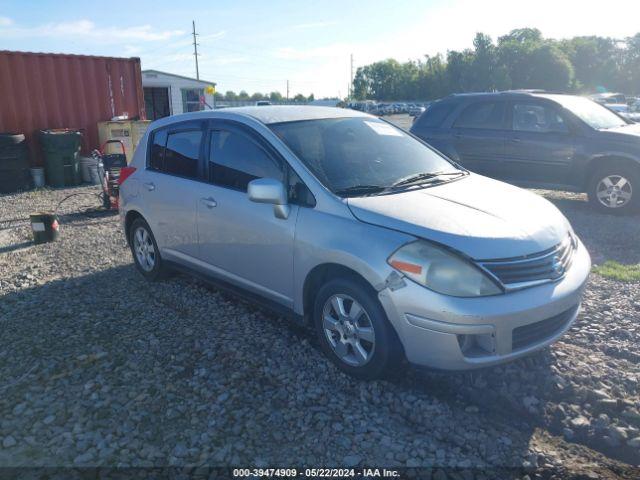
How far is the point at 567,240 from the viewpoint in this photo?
3.57 metres

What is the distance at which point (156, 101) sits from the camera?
29.6m

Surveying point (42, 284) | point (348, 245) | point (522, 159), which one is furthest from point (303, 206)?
point (522, 159)

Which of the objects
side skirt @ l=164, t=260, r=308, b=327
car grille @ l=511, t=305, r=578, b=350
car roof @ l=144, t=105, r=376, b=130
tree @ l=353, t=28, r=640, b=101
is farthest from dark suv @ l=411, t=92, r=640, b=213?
tree @ l=353, t=28, r=640, b=101

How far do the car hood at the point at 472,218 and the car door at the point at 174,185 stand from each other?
1775 mm

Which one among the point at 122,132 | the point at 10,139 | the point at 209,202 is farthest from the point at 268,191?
the point at 122,132

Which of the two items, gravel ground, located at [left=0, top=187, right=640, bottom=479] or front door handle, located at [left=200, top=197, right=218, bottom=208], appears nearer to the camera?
gravel ground, located at [left=0, top=187, right=640, bottom=479]

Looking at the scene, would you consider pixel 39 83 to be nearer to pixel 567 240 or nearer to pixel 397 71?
pixel 567 240

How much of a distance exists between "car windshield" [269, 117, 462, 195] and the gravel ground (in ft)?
4.24

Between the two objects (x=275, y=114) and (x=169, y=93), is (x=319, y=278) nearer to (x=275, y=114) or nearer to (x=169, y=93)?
(x=275, y=114)

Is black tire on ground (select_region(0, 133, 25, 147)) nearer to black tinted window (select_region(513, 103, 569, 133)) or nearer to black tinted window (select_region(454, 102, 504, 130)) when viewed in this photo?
black tinted window (select_region(454, 102, 504, 130))

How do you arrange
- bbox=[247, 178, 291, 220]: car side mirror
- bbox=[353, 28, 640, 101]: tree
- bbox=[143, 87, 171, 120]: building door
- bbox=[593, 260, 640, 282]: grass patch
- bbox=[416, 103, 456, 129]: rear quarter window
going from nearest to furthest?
1. bbox=[247, 178, 291, 220]: car side mirror
2. bbox=[593, 260, 640, 282]: grass patch
3. bbox=[416, 103, 456, 129]: rear quarter window
4. bbox=[143, 87, 171, 120]: building door
5. bbox=[353, 28, 640, 101]: tree

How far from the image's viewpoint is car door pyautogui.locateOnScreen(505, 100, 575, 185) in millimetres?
7941

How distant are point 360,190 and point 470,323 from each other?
4.01 feet

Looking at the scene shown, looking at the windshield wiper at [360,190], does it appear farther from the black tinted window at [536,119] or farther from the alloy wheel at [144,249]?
the black tinted window at [536,119]
